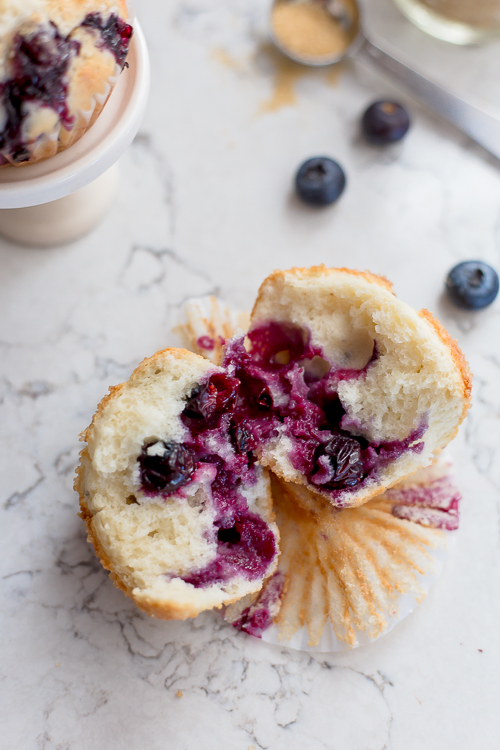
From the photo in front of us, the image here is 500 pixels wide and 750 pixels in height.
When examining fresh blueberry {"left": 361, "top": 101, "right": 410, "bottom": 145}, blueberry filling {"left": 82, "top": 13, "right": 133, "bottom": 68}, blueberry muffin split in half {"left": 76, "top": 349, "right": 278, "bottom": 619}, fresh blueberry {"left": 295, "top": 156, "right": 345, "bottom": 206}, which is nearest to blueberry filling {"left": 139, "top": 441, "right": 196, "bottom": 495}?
blueberry muffin split in half {"left": 76, "top": 349, "right": 278, "bottom": 619}

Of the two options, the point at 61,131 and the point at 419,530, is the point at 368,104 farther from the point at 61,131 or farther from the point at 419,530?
the point at 419,530

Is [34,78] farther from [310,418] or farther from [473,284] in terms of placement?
[473,284]

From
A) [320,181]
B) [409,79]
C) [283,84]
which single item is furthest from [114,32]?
[409,79]

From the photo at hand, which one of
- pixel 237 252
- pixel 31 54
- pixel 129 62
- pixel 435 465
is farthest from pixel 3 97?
pixel 435 465

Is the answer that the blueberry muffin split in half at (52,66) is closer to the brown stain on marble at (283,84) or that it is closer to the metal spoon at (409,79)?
the brown stain on marble at (283,84)

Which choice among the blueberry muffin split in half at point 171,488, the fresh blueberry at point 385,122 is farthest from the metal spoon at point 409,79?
the blueberry muffin split in half at point 171,488
